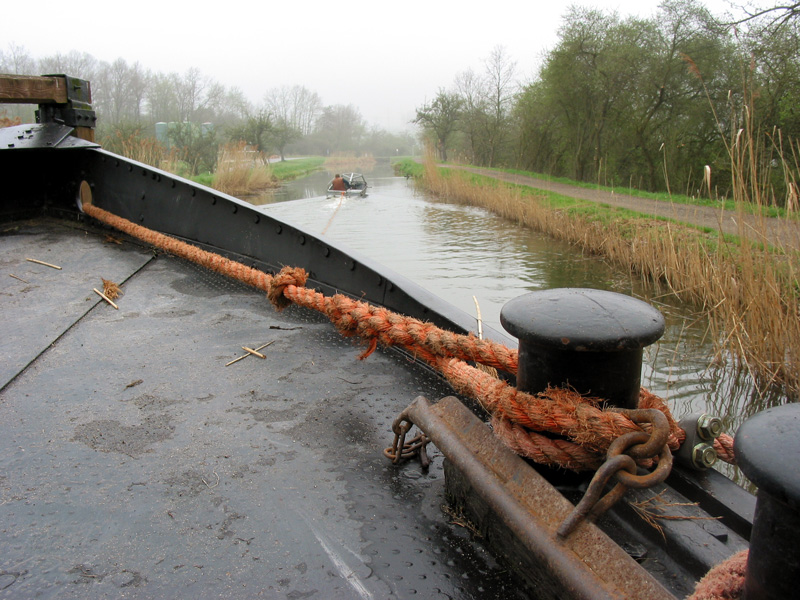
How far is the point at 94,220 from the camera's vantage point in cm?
383

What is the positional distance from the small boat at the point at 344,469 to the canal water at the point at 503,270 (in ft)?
7.79

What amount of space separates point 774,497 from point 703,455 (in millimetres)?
634

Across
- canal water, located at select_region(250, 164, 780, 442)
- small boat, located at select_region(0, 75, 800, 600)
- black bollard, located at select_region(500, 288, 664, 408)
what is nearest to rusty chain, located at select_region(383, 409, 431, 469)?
small boat, located at select_region(0, 75, 800, 600)

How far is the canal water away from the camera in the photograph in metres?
5.52

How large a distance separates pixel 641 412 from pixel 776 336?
13.0 ft

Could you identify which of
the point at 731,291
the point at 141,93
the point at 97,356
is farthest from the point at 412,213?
the point at 141,93

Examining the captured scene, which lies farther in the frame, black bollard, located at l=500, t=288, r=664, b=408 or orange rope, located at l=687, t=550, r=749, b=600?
black bollard, located at l=500, t=288, r=664, b=408

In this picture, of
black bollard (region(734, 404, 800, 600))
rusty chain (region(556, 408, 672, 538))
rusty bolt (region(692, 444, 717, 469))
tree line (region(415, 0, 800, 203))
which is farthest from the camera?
tree line (region(415, 0, 800, 203))

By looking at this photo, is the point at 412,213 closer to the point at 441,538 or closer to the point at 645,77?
the point at 645,77

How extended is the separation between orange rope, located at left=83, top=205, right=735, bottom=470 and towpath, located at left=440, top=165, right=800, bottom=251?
2.98m


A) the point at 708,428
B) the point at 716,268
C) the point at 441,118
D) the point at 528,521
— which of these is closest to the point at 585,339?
the point at 528,521

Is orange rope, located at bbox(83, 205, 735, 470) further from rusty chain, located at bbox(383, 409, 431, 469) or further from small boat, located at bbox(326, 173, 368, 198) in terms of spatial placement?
small boat, located at bbox(326, 173, 368, 198)

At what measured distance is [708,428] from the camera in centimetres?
128

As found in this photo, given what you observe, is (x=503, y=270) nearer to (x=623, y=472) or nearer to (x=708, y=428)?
(x=708, y=428)
